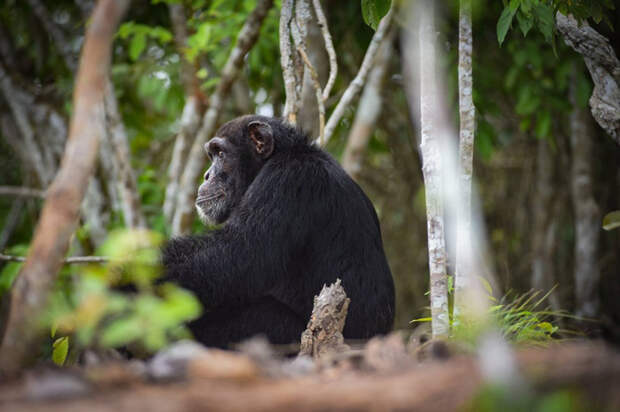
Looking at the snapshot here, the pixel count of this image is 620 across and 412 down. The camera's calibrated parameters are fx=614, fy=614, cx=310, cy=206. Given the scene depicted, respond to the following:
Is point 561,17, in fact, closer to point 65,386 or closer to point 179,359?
point 179,359

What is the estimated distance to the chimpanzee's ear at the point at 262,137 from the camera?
4.50 meters

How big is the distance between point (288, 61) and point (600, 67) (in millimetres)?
2215

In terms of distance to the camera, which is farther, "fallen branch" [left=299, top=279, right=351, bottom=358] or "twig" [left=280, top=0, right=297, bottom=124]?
"twig" [left=280, top=0, right=297, bottom=124]

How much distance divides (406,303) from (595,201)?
12.5ft

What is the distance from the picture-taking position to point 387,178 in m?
10.7

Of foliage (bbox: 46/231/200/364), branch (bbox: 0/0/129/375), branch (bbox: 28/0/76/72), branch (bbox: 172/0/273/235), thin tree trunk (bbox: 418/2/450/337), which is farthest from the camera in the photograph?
branch (bbox: 28/0/76/72)

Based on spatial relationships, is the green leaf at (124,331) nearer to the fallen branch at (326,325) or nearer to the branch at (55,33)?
the fallen branch at (326,325)

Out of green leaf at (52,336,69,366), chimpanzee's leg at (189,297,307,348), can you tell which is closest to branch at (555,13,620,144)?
chimpanzee's leg at (189,297,307,348)

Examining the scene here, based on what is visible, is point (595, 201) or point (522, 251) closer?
point (595, 201)

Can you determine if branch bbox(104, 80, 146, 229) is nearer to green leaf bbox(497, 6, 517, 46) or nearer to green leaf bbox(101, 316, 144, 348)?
green leaf bbox(497, 6, 517, 46)

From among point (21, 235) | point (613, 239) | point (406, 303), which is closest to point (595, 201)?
point (613, 239)

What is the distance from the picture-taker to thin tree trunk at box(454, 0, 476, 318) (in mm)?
3404

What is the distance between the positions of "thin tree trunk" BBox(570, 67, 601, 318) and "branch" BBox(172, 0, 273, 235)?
388cm

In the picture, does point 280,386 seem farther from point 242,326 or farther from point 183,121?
point 183,121
